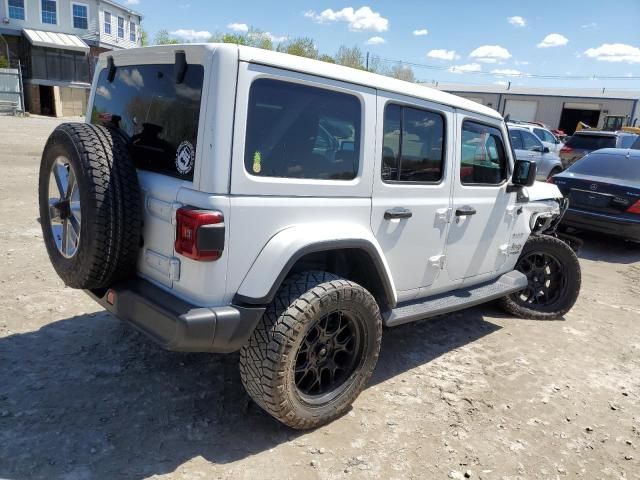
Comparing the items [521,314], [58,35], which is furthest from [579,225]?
[58,35]

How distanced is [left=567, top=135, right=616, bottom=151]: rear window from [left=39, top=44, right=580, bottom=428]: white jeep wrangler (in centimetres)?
1285

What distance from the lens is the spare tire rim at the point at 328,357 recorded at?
2947mm

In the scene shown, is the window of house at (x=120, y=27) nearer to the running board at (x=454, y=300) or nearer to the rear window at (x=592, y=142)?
the rear window at (x=592, y=142)

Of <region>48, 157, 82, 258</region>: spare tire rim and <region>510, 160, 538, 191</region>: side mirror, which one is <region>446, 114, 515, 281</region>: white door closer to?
<region>510, 160, 538, 191</region>: side mirror

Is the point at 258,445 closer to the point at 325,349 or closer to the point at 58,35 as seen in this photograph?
the point at 325,349

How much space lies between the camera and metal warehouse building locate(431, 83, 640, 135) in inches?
1587

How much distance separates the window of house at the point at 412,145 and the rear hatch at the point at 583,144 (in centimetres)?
1235

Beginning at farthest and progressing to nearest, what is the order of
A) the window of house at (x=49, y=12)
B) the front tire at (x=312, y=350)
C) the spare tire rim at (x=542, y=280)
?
1. the window of house at (x=49, y=12)
2. the spare tire rim at (x=542, y=280)
3. the front tire at (x=312, y=350)

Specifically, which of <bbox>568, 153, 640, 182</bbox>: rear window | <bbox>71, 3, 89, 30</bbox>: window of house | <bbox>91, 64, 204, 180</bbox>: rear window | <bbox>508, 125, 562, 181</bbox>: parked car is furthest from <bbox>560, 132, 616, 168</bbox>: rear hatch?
<bbox>71, 3, 89, 30</bbox>: window of house

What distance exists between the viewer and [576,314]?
5262 mm

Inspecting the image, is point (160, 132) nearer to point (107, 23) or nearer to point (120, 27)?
point (107, 23)

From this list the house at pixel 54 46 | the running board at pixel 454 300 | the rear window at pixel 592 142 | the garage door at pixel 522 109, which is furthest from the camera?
the garage door at pixel 522 109

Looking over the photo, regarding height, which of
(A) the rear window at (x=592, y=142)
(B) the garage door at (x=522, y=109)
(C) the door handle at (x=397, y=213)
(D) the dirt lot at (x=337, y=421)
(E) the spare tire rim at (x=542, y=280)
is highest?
(B) the garage door at (x=522, y=109)

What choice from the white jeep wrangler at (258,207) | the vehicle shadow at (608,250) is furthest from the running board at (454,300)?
the vehicle shadow at (608,250)
